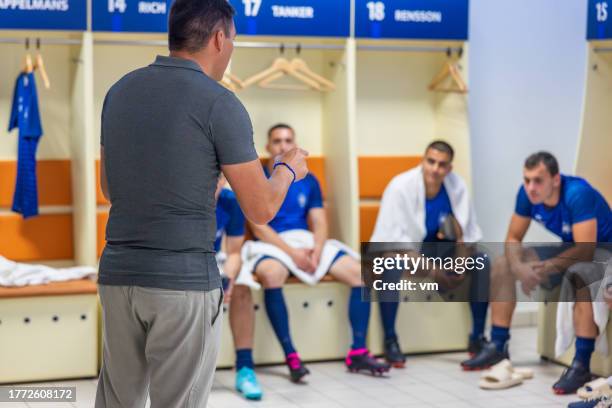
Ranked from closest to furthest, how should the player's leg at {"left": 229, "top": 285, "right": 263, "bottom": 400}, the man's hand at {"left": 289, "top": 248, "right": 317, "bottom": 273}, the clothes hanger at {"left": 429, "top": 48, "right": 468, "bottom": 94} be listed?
1. the player's leg at {"left": 229, "top": 285, "right": 263, "bottom": 400}
2. the man's hand at {"left": 289, "top": 248, "right": 317, "bottom": 273}
3. the clothes hanger at {"left": 429, "top": 48, "right": 468, "bottom": 94}

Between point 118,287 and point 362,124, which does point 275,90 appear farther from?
point 118,287

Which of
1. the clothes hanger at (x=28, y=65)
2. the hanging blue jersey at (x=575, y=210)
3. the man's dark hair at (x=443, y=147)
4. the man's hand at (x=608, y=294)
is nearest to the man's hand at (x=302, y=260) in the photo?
the man's dark hair at (x=443, y=147)

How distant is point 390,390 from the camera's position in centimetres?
451

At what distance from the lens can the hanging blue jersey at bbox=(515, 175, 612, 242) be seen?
461 cm

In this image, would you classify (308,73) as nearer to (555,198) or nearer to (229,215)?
(229,215)

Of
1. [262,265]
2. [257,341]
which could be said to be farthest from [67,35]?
[257,341]

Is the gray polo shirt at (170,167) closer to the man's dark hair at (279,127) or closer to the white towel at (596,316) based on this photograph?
the white towel at (596,316)

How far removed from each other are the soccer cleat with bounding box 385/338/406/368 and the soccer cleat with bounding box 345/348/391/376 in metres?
0.14

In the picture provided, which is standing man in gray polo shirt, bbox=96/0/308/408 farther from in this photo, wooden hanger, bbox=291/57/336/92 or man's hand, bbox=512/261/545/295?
wooden hanger, bbox=291/57/336/92

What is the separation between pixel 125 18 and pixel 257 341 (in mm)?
1852

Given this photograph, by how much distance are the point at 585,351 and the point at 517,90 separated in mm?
2145

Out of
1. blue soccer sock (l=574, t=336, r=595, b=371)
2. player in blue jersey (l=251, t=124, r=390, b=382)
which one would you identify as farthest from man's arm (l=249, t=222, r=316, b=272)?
blue soccer sock (l=574, t=336, r=595, b=371)

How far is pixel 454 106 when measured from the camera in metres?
5.68

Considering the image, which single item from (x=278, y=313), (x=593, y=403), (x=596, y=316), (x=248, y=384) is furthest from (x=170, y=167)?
(x=596, y=316)
